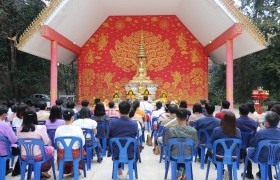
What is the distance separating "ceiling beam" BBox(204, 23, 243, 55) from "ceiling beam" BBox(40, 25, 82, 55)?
5985mm

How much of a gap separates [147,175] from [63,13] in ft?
25.7

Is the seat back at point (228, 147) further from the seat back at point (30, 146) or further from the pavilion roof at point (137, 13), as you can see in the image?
the pavilion roof at point (137, 13)

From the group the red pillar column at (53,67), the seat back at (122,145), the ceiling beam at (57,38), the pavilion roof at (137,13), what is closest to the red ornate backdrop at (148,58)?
the pavilion roof at (137,13)

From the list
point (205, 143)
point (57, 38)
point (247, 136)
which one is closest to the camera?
point (247, 136)

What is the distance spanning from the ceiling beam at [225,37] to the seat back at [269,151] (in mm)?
7128

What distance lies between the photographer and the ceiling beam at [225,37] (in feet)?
33.3

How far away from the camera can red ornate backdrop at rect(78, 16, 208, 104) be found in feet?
50.9

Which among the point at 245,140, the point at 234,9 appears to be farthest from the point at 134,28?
the point at 245,140

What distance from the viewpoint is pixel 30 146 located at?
381 cm

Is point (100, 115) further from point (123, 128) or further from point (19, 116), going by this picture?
point (123, 128)

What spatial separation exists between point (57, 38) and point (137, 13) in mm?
5119

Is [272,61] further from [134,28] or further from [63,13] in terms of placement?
[63,13]

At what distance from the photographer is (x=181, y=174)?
3875mm

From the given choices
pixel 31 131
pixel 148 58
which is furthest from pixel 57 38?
pixel 31 131
